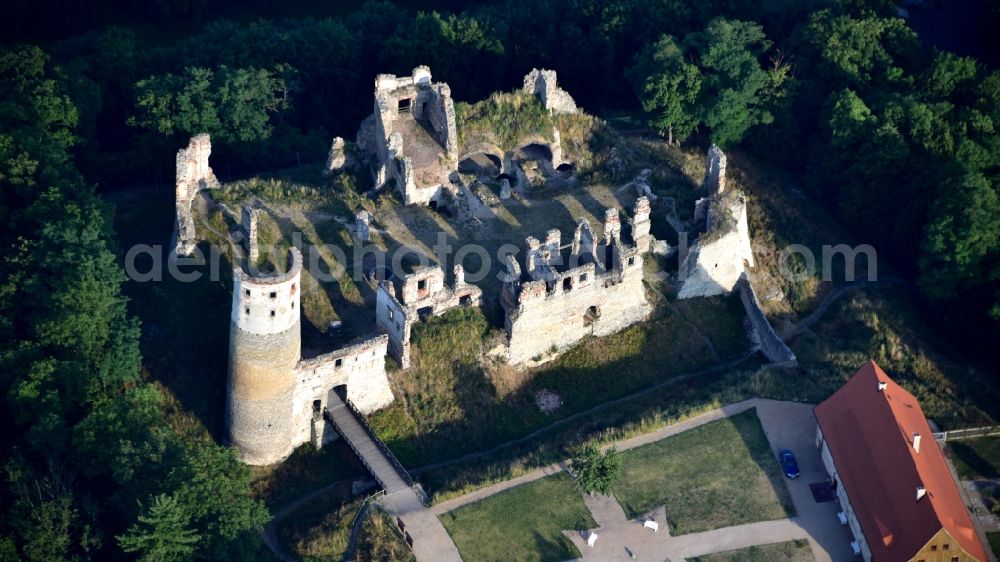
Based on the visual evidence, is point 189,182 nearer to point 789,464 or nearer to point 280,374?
point 280,374

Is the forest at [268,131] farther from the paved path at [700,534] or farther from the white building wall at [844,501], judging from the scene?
the paved path at [700,534]

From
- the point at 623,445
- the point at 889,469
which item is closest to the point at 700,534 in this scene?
the point at 623,445

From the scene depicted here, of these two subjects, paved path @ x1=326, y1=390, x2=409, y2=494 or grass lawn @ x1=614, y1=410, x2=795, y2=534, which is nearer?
grass lawn @ x1=614, y1=410, x2=795, y2=534

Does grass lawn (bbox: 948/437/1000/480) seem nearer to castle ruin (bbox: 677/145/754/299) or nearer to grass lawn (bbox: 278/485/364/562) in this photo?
castle ruin (bbox: 677/145/754/299)

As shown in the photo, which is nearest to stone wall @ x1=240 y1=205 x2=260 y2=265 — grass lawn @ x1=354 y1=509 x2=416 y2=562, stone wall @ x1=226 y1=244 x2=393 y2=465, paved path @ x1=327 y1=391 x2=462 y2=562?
stone wall @ x1=226 y1=244 x2=393 y2=465

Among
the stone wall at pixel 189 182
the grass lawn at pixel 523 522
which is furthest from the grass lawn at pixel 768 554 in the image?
the stone wall at pixel 189 182
